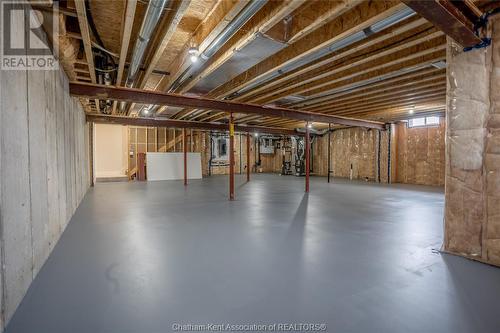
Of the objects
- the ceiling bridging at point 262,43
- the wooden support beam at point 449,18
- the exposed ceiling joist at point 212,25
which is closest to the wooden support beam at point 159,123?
the ceiling bridging at point 262,43

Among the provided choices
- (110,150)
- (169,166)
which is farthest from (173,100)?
(110,150)

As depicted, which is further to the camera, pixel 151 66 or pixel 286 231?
pixel 151 66

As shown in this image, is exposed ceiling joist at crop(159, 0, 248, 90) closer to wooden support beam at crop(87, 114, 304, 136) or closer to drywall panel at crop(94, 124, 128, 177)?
wooden support beam at crop(87, 114, 304, 136)

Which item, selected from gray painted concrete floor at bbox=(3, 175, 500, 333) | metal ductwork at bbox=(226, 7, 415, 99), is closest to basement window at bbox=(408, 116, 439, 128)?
gray painted concrete floor at bbox=(3, 175, 500, 333)

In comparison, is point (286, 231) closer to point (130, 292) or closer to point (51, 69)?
point (130, 292)

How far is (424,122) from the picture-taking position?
28.7ft

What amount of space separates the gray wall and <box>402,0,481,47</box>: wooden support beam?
Answer: 8.83ft

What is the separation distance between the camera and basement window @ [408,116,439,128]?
845cm

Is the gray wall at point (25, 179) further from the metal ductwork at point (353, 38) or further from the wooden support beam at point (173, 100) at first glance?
the metal ductwork at point (353, 38)

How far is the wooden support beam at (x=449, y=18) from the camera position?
5.99 feet

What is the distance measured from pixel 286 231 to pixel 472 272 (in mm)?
1859

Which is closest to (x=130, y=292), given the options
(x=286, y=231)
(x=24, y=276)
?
(x=24, y=276)

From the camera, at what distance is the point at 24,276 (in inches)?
73.1

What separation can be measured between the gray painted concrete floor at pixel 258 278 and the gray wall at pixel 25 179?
19 centimetres
